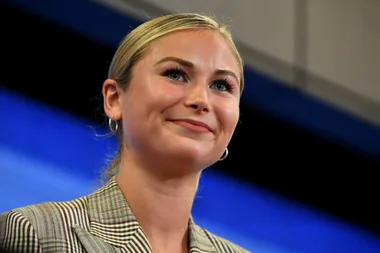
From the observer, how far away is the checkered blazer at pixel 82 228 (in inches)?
44.8

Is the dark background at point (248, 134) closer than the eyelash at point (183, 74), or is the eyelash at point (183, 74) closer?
the eyelash at point (183, 74)

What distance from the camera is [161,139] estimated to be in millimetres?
1251

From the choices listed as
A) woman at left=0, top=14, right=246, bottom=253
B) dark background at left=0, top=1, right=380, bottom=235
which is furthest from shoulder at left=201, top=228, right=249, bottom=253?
dark background at left=0, top=1, right=380, bottom=235

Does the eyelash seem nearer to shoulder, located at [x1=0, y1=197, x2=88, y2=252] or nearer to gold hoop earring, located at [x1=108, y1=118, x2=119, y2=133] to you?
gold hoop earring, located at [x1=108, y1=118, x2=119, y2=133]

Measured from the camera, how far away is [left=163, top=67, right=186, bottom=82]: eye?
129 centimetres

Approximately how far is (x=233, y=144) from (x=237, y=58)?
1690mm

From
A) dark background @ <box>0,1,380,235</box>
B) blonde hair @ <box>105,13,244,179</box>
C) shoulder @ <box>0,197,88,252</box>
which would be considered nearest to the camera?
shoulder @ <box>0,197,88,252</box>

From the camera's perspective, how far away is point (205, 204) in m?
2.86

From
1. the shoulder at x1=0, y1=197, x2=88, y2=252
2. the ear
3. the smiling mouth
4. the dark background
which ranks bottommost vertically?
the shoulder at x1=0, y1=197, x2=88, y2=252

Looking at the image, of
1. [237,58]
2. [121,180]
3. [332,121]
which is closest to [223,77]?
[237,58]

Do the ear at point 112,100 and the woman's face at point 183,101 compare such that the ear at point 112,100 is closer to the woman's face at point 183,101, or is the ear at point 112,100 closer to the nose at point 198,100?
A: the woman's face at point 183,101

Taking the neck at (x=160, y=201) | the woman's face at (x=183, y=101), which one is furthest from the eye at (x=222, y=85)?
the neck at (x=160, y=201)

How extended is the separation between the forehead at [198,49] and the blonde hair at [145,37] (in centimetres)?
1

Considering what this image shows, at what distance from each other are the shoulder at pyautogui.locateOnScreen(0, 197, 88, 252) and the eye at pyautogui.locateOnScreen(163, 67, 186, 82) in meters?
0.23
